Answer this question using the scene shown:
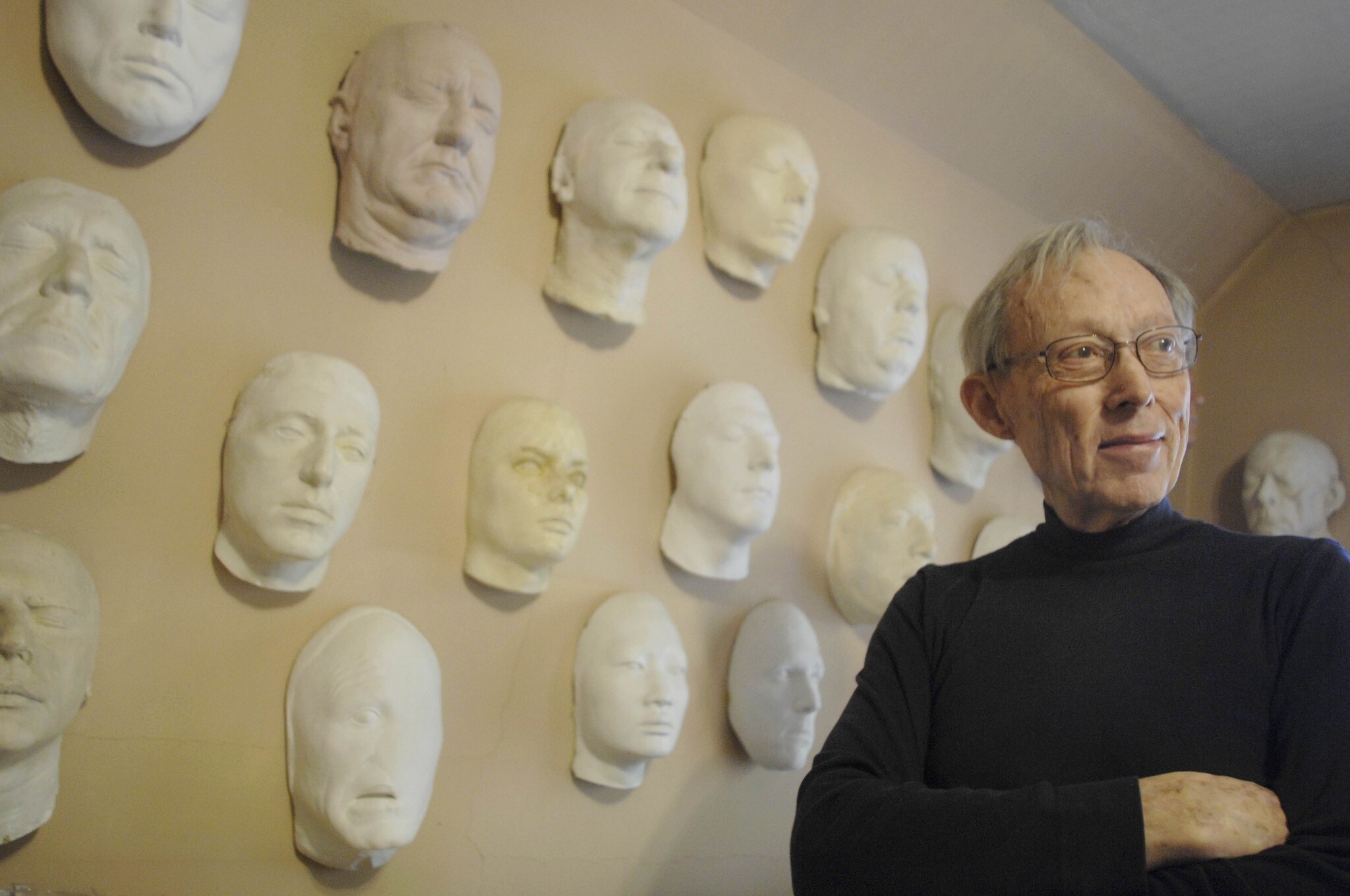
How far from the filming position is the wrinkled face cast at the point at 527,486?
2.08m

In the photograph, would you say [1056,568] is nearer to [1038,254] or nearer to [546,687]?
[1038,254]

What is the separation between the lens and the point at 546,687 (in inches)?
87.8

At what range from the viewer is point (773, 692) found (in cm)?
249

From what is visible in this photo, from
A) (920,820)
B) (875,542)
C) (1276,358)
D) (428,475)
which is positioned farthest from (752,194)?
(1276,358)

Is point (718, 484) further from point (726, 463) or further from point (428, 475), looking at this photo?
point (428, 475)

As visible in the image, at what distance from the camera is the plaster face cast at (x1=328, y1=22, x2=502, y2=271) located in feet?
6.45

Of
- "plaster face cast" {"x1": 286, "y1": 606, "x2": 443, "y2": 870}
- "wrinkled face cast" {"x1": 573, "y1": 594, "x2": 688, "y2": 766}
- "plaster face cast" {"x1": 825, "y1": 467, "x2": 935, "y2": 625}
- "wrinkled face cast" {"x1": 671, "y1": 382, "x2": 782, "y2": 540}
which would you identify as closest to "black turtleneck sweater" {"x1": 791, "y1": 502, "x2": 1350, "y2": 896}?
"plaster face cast" {"x1": 286, "y1": 606, "x2": 443, "y2": 870}

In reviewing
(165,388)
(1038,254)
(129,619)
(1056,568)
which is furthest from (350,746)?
(1038,254)

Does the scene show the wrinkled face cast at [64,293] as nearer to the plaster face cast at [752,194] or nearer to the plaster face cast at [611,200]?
the plaster face cast at [611,200]

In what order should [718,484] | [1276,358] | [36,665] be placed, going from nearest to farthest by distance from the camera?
1. [36,665]
2. [718,484]
3. [1276,358]

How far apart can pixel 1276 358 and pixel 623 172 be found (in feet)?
9.56

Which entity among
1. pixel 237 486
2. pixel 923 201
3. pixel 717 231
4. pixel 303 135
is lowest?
pixel 237 486

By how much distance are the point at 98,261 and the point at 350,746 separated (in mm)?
821

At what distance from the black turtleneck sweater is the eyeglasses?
159mm
